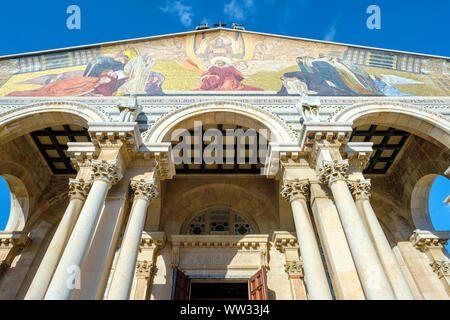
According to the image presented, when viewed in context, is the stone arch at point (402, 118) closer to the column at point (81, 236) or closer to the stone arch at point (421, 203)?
the stone arch at point (421, 203)

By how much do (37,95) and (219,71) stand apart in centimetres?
748

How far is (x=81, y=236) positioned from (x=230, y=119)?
22.0ft

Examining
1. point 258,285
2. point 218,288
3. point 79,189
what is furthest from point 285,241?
point 79,189

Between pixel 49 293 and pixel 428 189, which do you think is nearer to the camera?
pixel 49 293

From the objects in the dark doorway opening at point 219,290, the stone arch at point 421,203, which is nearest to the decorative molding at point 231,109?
the dark doorway opening at point 219,290

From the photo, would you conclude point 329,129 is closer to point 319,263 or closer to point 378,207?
point 319,263

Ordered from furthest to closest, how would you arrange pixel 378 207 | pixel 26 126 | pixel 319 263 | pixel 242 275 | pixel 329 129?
1. pixel 378 207
2. pixel 242 275
3. pixel 26 126
4. pixel 329 129
5. pixel 319 263

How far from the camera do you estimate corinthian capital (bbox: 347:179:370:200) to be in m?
9.21

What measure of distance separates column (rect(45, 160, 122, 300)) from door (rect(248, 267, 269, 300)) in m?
6.17

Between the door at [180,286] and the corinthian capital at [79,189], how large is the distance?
4.45m

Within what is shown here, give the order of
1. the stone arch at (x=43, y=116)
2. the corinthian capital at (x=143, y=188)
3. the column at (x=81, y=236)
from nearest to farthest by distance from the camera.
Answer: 1. the column at (x=81, y=236)
2. the corinthian capital at (x=143, y=188)
3. the stone arch at (x=43, y=116)

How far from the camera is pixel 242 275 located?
12398 millimetres

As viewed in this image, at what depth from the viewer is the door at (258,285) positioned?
10883 millimetres

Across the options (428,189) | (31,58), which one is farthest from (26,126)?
(428,189)
